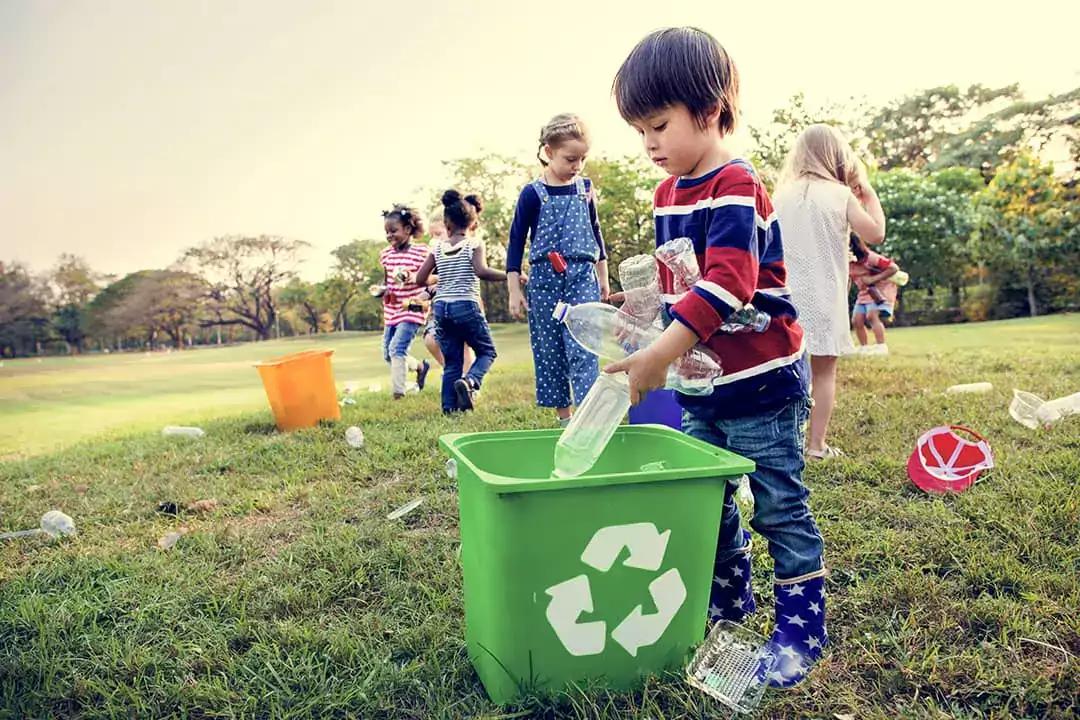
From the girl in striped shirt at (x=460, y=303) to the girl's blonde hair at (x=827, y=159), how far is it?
70.6 inches

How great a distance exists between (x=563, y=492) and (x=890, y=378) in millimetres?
3936

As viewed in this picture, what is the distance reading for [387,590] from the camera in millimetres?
1746

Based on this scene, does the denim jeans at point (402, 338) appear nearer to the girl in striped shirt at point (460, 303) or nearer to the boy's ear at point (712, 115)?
the girl in striped shirt at point (460, 303)

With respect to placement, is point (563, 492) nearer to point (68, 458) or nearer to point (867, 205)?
point (867, 205)

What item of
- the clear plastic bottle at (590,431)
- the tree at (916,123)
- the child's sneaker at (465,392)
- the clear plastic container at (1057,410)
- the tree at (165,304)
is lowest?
the clear plastic container at (1057,410)

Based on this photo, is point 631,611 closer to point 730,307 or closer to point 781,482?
point 781,482

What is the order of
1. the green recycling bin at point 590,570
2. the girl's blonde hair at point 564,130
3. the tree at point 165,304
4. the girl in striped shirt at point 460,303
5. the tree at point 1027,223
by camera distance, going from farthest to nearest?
the tree at point 1027,223, the tree at point 165,304, the girl in striped shirt at point 460,303, the girl's blonde hair at point 564,130, the green recycling bin at point 590,570

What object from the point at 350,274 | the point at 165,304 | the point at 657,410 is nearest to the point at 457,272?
the point at 657,410

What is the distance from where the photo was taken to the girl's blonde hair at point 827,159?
2699 millimetres

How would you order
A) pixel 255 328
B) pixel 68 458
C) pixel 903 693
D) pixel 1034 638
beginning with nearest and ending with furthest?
pixel 903 693, pixel 1034 638, pixel 68 458, pixel 255 328

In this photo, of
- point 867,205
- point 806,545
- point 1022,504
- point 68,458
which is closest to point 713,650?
point 806,545

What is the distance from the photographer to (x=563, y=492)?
3.74ft

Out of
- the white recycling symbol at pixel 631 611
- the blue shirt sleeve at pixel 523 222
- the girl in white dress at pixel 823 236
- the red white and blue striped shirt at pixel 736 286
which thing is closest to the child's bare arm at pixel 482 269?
the blue shirt sleeve at pixel 523 222

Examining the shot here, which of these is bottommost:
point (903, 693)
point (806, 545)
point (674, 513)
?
point (903, 693)
